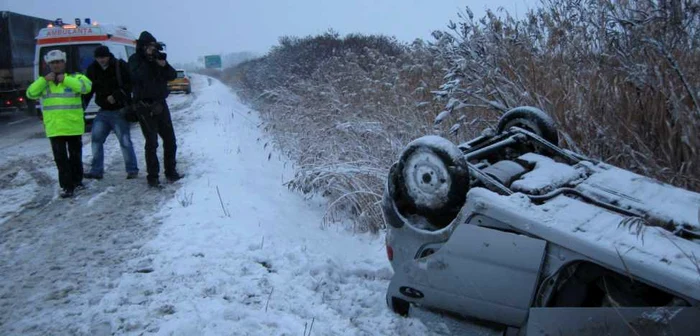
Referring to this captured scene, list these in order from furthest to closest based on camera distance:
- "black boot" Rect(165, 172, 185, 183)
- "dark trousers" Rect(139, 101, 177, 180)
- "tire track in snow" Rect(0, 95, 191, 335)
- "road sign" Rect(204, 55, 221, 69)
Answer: "road sign" Rect(204, 55, 221, 69)
"black boot" Rect(165, 172, 185, 183)
"dark trousers" Rect(139, 101, 177, 180)
"tire track in snow" Rect(0, 95, 191, 335)

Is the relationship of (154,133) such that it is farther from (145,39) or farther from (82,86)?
(145,39)

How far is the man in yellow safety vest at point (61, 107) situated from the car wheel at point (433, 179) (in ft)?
14.3

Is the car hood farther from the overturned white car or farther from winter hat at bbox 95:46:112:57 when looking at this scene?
winter hat at bbox 95:46:112:57

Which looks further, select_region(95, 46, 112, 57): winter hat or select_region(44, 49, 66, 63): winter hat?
select_region(95, 46, 112, 57): winter hat

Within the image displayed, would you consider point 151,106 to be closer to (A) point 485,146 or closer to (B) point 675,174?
(A) point 485,146

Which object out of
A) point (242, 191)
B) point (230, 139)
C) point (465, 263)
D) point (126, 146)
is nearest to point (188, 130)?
point (230, 139)

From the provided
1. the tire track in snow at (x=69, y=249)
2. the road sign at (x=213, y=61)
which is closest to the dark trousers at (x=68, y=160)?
the tire track in snow at (x=69, y=249)

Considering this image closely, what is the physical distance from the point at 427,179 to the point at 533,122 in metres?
1.23

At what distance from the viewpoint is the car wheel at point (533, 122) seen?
3209 millimetres

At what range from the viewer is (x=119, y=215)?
463cm

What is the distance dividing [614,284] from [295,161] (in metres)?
5.07

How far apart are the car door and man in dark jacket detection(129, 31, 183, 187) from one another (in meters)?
3.99

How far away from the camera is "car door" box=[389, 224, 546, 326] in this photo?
2.09 meters

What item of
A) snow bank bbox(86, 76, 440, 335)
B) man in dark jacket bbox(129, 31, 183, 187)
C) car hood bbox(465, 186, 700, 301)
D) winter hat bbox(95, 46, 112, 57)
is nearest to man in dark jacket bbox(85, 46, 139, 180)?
winter hat bbox(95, 46, 112, 57)
